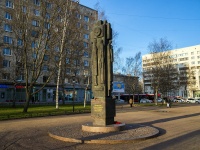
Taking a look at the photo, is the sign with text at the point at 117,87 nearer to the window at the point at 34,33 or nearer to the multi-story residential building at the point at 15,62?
the multi-story residential building at the point at 15,62

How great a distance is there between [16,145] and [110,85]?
18.4 feet

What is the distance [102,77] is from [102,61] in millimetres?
875

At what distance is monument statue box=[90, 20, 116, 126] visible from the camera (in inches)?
Result: 460

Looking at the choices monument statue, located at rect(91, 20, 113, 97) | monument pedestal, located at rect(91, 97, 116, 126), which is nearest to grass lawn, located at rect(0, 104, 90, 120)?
monument pedestal, located at rect(91, 97, 116, 126)

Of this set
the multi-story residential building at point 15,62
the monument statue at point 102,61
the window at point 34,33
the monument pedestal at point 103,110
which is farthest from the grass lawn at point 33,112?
the monument statue at point 102,61

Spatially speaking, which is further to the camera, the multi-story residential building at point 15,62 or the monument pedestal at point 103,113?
the multi-story residential building at point 15,62

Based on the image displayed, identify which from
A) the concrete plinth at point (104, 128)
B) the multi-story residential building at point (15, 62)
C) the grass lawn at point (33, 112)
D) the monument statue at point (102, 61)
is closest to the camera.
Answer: the concrete plinth at point (104, 128)

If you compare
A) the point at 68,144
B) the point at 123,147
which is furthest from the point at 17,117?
the point at 123,147

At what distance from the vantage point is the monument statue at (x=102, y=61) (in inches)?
475

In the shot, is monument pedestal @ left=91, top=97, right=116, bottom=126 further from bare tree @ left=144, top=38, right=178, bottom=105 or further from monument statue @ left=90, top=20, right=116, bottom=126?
bare tree @ left=144, top=38, right=178, bottom=105

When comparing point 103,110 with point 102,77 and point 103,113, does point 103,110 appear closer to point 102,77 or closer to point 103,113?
point 103,113

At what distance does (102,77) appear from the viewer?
12.1 metres

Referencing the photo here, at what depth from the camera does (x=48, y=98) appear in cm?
5553

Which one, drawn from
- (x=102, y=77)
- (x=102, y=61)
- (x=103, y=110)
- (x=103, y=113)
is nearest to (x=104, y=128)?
(x=103, y=113)
